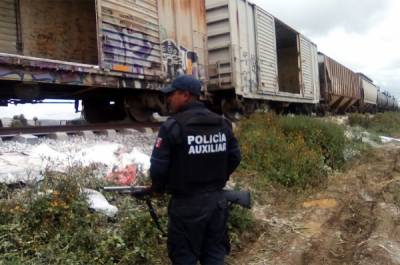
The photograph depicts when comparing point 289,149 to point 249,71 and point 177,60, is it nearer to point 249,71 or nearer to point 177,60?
point 177,60

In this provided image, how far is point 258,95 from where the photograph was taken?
489 inches

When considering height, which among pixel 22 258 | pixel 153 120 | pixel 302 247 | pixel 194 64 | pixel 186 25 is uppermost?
pixel 186 25

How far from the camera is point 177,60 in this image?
962 cm

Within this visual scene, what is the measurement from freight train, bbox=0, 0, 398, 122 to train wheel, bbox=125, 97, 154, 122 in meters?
0.02

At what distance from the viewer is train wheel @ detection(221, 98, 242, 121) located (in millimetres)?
11672

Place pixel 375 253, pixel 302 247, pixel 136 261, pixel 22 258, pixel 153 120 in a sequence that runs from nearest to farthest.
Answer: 1. pixel 22 258
2. pixel 136 261
3. pixel 375 253
4. pixel 302 247
5. pixel 153 120

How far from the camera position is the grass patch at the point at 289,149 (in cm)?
658

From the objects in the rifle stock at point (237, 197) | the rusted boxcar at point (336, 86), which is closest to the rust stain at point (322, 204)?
the rifle stock at point (237, 197)

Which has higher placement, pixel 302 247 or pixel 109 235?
pixel 109 235

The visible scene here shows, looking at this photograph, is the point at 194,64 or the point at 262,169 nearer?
the point at 262,169

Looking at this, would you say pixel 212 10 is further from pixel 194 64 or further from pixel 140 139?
pixel 140 139

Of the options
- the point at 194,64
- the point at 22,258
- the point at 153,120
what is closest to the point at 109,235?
the point at 22,258

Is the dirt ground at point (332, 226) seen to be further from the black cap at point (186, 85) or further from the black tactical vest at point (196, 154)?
the black cap at point (186, 85)

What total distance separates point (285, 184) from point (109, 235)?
351 cm
